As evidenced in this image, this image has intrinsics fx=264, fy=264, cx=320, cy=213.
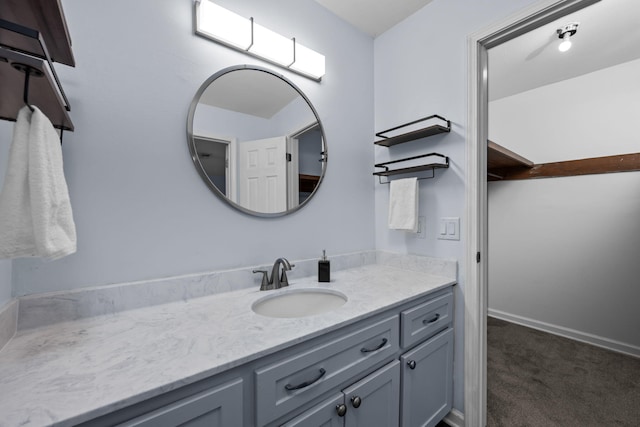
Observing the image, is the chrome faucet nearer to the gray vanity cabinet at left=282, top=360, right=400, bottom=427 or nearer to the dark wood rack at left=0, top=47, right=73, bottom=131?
the gray vanity cabinet at left=282, top=360, right=400, bottom=427

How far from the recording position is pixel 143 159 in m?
1.05

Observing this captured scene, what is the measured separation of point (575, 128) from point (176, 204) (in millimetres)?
3261

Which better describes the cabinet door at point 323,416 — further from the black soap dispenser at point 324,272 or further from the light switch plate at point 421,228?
the light switch plate at point 421,228

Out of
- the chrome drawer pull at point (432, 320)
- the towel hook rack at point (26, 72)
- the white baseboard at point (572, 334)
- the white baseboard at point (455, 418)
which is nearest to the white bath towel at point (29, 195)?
the towel hook rack at point (26, 72)

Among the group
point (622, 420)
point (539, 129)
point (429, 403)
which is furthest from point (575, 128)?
point (429, 403)

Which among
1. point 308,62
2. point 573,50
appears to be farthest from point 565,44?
point 308,62

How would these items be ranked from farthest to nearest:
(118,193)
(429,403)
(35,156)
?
(429,403), (118,193), (35,156)

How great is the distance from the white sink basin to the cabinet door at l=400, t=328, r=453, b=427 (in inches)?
14.9

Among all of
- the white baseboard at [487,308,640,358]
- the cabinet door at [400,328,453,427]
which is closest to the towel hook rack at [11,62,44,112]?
the cabinet door at [400,328,453,427]

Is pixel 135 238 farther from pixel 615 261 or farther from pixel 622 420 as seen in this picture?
pixel 615 261

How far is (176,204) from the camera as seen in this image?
44.0 inches

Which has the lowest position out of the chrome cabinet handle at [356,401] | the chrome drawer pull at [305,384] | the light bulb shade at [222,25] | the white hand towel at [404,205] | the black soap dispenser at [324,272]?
the chrome cabinet handle at [356,401]

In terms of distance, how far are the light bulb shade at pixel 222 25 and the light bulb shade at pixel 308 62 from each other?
0.95ft

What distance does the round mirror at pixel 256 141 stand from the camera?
1.20 meters
